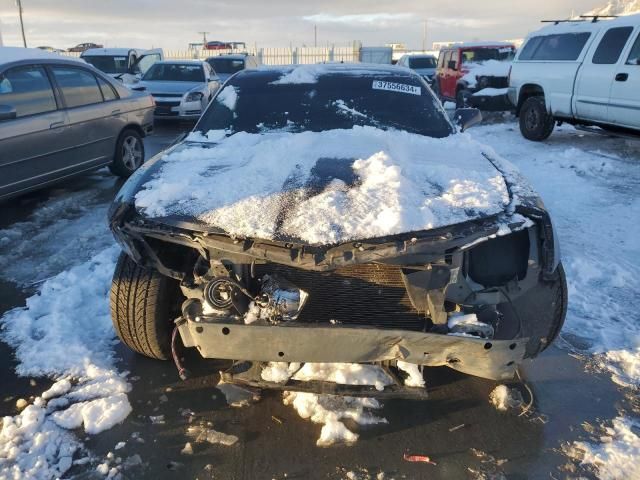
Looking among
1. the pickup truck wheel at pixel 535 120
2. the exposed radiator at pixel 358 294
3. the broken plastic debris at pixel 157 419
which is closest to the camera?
the exposed radiator at pixel 358 294

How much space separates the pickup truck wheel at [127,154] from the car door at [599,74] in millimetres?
7219

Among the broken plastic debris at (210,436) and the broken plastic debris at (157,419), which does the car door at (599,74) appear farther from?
the broken plastic debris at (157,419)

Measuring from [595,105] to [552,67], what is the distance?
140 cm

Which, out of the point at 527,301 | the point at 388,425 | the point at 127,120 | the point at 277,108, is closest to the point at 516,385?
the point at 527,301

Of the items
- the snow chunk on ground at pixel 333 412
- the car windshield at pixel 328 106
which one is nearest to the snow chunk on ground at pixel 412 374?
the snow chunk on ground at pixel 333 412

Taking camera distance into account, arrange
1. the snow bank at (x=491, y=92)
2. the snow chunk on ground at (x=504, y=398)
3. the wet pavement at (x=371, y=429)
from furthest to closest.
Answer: the snow bank at (x=491, y=92) → the snow chunk on ground at (x=504, y=398) → the wet pavement at (x=371, y=429)

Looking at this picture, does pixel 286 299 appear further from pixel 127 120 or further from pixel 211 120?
pixel 127 120

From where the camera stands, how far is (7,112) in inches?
189

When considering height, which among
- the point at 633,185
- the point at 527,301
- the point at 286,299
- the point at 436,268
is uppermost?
the point at 436,268

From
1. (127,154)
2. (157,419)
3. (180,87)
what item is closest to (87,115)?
(127,154)

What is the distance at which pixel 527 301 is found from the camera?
2.86m

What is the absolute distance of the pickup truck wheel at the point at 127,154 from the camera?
709cm

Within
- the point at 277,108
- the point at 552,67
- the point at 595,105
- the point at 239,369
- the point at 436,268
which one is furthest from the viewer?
the point at 552,67

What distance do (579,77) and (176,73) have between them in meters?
8.95
